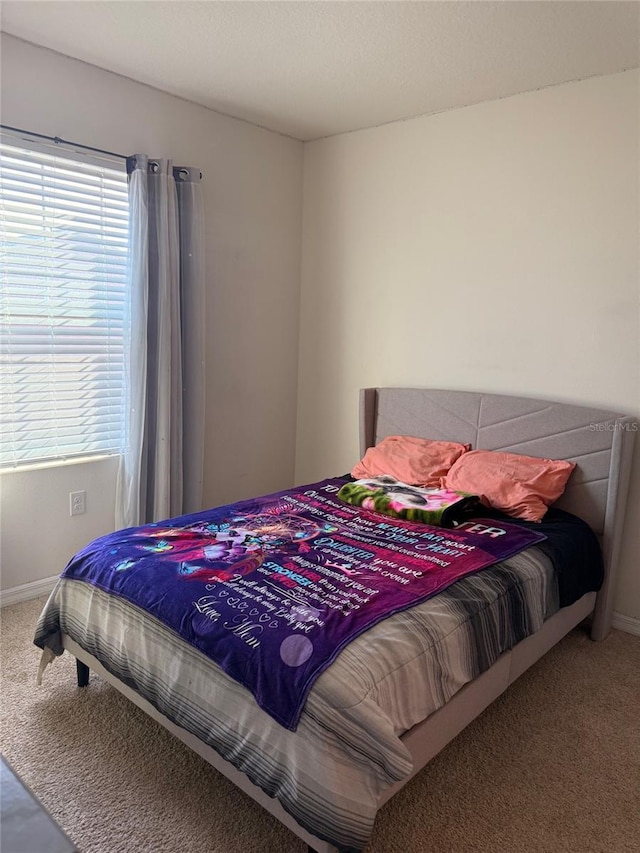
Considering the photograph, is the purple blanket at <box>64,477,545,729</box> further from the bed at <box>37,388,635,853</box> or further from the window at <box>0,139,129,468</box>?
the window at <box>0,139,129,468</box>

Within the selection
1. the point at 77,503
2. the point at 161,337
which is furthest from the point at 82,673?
the point at 161,337

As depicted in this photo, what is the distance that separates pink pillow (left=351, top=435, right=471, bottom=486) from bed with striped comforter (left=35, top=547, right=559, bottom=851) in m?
0.93

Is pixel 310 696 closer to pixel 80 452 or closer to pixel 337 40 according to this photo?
pixel 80 452

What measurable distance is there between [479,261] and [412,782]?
2.49 m

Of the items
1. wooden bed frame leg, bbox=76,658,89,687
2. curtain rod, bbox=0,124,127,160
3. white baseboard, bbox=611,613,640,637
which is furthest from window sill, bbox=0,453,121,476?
white baseboard, bbox=611,613,640,637

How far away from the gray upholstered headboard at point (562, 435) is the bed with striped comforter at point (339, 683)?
2.35 ft

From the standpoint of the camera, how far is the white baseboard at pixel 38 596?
9.70 ft

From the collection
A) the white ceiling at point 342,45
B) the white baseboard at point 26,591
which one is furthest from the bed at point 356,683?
the white ceiling at point 342,45

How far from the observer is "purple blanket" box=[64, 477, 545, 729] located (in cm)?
166

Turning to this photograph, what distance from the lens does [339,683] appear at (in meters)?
1.55

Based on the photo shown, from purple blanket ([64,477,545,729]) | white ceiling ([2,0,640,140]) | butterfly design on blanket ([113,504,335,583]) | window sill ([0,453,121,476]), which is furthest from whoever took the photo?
window sill ([0,453,121,476])

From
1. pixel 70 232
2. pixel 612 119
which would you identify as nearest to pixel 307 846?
pixel 70 232

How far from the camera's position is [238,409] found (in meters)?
3.91

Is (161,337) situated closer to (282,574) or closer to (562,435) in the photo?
(282,574)
